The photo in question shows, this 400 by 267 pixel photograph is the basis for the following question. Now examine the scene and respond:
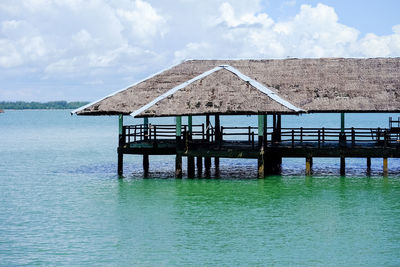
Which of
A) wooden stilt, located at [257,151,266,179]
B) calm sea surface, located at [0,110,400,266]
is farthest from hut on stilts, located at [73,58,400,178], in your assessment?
calm sea surface, located at [0,110,400,266]

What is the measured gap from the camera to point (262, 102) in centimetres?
2538

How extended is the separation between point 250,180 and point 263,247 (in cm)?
1073

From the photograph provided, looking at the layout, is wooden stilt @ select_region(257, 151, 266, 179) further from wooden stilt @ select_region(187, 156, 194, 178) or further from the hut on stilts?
wooden stilt @ select_region(187, 156, 194, 178)

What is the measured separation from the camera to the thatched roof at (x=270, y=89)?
2569 centimetres

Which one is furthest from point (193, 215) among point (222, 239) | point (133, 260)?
point (133, 260)

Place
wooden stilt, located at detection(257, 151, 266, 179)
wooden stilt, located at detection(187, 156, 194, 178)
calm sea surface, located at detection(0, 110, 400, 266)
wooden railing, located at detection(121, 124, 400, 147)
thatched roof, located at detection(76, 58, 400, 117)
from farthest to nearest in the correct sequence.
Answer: wooden stilt, located at detection(187, 156, 194, 178) → wooden railing, located at detection(121, 124, 400, 147) → thatched roof, located at detection(76, 58, 400, 117) → wooden stilt, located at detection(257, 151, 266, 179) → calm sea surface, located at detection(0, 110, 400, 266)

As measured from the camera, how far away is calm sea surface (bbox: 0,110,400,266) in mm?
15523

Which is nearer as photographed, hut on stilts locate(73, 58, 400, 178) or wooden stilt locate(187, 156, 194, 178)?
hut on stilts locate(73, 58, 400, 178)

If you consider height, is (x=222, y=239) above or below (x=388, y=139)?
below

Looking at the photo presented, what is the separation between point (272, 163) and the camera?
1156 inches

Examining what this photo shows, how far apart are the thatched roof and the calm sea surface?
293cm

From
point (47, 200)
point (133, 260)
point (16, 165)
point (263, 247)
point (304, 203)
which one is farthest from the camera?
point (16, 165)

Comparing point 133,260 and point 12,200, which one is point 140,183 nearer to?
point 12,200

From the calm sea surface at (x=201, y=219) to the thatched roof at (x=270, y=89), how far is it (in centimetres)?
293
